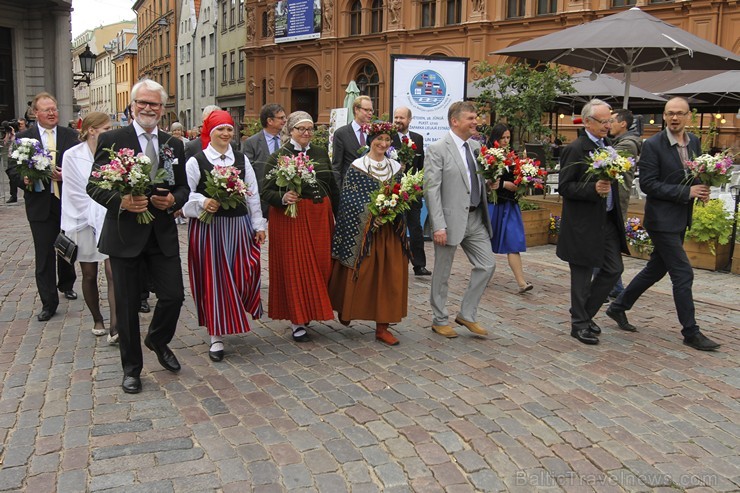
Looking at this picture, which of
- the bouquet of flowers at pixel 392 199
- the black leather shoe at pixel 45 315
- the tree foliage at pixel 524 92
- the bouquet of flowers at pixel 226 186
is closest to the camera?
the bouquet of flowers at pixel 226 186

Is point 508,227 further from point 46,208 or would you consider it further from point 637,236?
point 46,208

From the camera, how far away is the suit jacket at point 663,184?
237 inches

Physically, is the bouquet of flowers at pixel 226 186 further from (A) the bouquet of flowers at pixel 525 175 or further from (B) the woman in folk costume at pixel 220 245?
(A) the bouquet of flowers at pixel 525 175

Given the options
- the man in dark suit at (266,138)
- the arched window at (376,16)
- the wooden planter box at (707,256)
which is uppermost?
the arched window at (376,16)

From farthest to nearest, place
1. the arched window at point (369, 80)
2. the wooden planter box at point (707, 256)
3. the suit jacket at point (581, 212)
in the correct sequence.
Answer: the arched window at point (369, 80)
the wooden planter box at point (707, 256)
the suit jacket at point (581, 212)

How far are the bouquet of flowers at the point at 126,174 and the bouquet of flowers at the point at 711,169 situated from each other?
4287 millimetres

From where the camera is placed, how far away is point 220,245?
17.9 ft

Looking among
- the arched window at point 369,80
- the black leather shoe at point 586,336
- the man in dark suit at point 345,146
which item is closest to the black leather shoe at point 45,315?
the man in dark suit at point 345,146

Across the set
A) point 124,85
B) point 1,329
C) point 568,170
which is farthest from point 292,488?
point 124,85

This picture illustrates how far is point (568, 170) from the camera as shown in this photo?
5918 millimetres

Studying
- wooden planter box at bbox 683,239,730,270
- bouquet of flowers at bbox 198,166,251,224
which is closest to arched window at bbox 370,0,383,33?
wooden planter box at bbox 683,239,730,270

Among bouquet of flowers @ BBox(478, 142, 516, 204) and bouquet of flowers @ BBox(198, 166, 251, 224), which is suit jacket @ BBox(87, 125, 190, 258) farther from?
bouquet of flowers @ BBox(478, 142, 516, 204)

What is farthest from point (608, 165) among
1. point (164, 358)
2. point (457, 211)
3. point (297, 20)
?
point (297, 20)

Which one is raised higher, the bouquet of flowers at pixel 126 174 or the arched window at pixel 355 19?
the arched window at pixel 355 19
